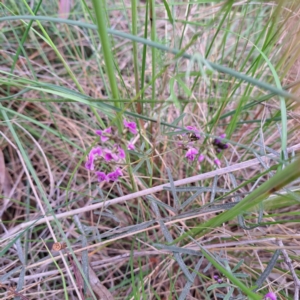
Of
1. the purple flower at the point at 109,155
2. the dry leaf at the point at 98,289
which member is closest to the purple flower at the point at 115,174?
the purple flower at the point at 109,155

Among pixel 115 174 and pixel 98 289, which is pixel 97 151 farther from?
pixel 98 289

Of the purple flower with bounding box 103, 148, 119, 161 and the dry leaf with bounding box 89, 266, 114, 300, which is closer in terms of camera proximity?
the purple flower with bounding box 103, 148, 119, 161

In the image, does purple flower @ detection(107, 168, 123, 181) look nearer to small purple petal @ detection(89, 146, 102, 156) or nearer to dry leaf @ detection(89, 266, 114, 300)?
small purple petal @ detection(89, 146, 102, 156)

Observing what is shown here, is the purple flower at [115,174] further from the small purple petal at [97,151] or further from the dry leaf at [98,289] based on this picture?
the dry leaf at [98,289]

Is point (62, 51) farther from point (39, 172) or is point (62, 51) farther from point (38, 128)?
point (39, 172)

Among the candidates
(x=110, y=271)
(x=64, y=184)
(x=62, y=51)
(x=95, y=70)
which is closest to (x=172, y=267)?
(x=110, y=271)

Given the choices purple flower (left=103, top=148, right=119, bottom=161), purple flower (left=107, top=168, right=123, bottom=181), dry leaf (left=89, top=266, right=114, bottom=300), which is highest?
purple flower (left=103, top=148, right=119, bottom=161)

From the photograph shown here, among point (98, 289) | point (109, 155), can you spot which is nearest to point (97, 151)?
point (109, 155)

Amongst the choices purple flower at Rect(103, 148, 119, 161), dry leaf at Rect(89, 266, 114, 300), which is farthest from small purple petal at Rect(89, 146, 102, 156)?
dry leaf at Rect(89, 266, 114, 300)
